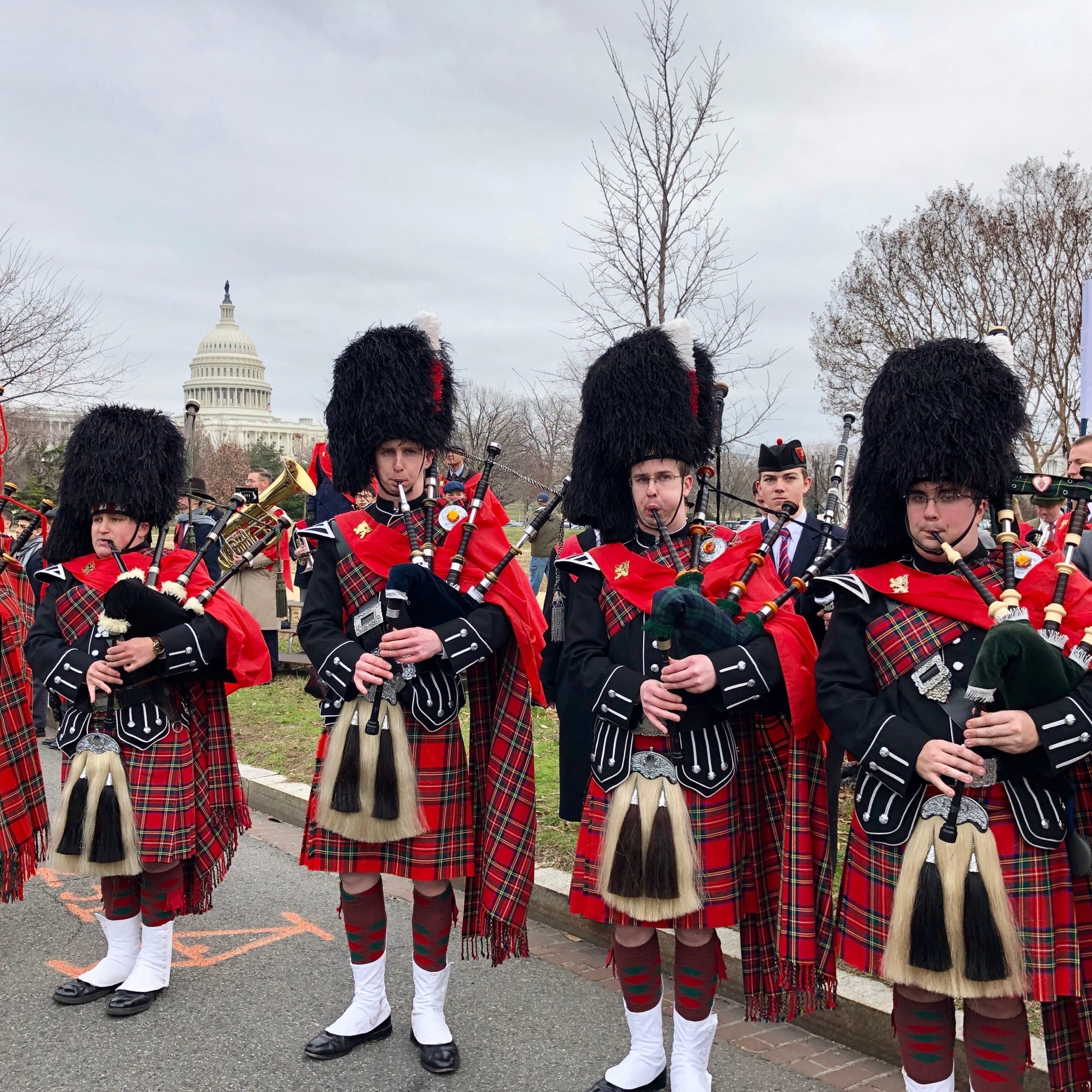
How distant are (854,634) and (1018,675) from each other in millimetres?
443

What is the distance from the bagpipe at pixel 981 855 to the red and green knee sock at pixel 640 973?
0.77 metres

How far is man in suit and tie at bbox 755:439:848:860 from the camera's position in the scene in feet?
10.6

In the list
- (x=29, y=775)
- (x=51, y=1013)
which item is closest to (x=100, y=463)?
(x=29, y=775)

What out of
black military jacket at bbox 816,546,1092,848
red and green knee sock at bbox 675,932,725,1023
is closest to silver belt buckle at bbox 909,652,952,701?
black military jacket at bbox 816,546,1092,848

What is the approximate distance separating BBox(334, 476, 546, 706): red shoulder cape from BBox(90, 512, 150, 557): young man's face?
84 centimetres

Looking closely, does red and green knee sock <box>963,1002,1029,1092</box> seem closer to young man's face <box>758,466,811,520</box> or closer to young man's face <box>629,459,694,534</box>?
young man's face <box>629,459,694,534</box>

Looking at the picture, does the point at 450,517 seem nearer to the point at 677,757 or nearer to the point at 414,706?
the point at 414,706

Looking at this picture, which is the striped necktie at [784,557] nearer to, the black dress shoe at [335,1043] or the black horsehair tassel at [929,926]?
the black horsehair tassel at [929,926]

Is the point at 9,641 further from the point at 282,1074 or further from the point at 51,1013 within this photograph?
the point at 282,1074

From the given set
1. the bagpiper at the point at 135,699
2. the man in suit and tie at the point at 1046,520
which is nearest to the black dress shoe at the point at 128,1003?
the bagpiper at the point at 135,699

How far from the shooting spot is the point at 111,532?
374cm

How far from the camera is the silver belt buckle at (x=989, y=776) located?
2.39 metres

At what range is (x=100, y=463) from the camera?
148 inches

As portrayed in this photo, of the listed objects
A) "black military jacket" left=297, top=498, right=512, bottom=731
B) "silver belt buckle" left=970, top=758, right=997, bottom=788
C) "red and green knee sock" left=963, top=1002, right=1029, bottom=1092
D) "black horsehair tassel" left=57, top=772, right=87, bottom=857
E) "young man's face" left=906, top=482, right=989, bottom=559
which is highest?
"young man's face" left=906, top=482, right=989, bottom=559
